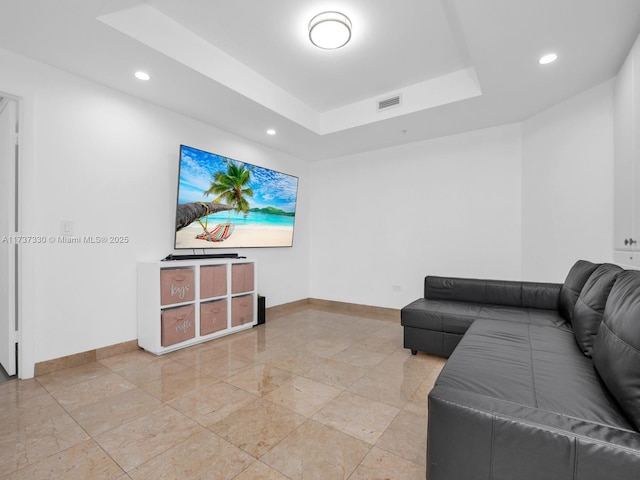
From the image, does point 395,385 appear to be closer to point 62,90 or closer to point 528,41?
point 528,41

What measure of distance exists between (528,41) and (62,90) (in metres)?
3.80

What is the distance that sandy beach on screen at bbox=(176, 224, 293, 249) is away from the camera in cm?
360

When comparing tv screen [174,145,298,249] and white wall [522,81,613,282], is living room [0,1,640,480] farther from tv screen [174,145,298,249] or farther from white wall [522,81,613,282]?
tv screen [174,145,298,249]

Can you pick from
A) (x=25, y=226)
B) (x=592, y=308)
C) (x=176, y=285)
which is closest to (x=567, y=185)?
(x=592, y=308)

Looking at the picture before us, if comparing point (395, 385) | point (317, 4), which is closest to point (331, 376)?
point (395, 385)

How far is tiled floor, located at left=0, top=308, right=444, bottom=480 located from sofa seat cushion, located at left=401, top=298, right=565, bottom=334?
35 centimetres

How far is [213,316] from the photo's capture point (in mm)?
3574

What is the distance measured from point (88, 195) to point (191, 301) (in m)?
1.38

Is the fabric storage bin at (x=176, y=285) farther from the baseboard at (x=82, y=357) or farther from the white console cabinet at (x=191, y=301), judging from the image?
the baseboard at (x=82, y=357)

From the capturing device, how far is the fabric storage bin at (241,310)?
151 inches

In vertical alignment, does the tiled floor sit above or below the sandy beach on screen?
below

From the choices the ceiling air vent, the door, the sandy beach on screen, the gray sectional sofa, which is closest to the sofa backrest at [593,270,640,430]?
the gray sectional sofa

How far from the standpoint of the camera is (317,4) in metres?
2.36

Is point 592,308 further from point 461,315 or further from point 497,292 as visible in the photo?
point 497,292
